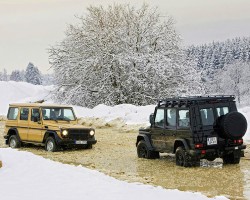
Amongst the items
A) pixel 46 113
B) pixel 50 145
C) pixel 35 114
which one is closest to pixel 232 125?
pixel 50 145

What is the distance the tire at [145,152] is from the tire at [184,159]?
1891mm

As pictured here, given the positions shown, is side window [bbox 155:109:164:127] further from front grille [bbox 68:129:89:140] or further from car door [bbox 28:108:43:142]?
car door [bbox 28:108:43:142]

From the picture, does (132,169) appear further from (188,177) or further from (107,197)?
(107,197)

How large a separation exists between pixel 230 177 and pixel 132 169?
3.08 m

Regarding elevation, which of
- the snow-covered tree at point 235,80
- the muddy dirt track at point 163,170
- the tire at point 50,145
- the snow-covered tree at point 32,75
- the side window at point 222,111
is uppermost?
the snow-covered tree at point 32,75

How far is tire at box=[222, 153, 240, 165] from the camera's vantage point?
46.2ft

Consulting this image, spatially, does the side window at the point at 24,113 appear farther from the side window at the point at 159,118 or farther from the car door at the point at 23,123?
the side window at the point at 159,118

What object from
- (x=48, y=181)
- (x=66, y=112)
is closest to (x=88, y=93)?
(x=66, y=112)

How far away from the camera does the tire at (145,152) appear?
51.3ft

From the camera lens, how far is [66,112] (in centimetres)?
1941

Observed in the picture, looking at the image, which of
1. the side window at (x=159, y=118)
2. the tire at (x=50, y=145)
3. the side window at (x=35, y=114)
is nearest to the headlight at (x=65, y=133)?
the tire at (x=50, y=145)

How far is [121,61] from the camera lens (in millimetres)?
36312

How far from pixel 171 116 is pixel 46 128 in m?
5.94

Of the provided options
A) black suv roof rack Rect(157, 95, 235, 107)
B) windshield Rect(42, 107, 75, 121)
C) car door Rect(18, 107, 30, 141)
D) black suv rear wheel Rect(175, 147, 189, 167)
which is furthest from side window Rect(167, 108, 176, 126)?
car door Rect(18, 107, 30, 141)
